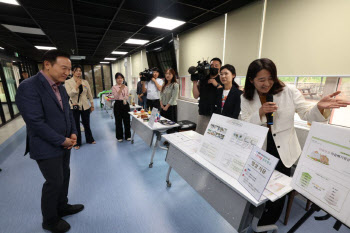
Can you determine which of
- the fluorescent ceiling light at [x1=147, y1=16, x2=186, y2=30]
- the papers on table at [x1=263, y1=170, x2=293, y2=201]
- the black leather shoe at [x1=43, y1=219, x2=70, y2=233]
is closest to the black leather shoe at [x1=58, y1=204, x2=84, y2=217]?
the black leather shoe at [x1=43, y1=219, x2=70, y2=233]

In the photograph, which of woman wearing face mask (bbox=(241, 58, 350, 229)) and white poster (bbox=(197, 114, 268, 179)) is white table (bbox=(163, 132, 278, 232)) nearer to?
white poster (bbox=(197, 114, 268, 179))

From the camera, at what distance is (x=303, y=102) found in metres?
1.09

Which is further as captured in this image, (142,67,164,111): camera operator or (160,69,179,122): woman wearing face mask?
(142,67,164,111): camera operator

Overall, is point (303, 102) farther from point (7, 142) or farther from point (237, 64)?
point (7, 142)

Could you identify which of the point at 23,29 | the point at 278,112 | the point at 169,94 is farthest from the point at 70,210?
the point at 23,29

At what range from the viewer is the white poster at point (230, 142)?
1024 mm

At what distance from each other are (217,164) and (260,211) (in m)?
0.39

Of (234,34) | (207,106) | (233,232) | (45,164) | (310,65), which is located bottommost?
(233,232)

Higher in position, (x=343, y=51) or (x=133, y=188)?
(x=343, y=51)

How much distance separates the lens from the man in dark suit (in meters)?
1.17

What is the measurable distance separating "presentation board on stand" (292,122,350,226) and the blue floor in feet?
3.41

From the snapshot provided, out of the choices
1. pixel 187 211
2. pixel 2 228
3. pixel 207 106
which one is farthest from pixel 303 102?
pixel 2 228

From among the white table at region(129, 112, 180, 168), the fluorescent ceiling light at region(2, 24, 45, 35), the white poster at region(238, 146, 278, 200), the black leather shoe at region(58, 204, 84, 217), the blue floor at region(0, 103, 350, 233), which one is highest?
the fluorescent ceiling light at region(2, 24, 45, 35)

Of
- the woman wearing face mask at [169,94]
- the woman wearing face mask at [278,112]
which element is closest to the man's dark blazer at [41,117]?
the woman wearing face mask at [278,112]
